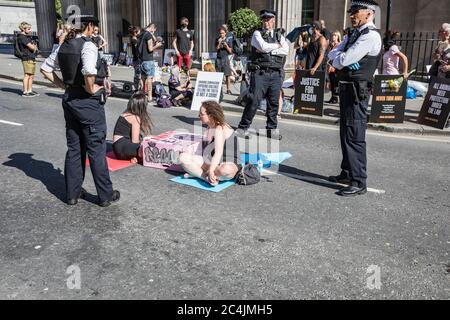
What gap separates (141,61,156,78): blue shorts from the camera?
1121cm

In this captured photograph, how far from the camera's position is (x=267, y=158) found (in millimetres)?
6602

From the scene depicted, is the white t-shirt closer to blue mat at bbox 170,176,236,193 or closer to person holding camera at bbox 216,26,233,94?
person holding camera at bbox 216,26,233,94

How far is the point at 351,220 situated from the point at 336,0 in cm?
1601

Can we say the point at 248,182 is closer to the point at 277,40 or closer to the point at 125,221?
the point at 125,221

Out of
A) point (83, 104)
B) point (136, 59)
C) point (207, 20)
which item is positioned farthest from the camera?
point (207, 20)

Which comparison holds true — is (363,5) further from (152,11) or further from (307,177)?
(152,11)

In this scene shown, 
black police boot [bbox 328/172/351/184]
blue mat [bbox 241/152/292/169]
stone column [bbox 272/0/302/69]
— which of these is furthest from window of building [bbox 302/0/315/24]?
black police boot [bbox 328/172/351/184]

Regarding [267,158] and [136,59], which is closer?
[267,158]

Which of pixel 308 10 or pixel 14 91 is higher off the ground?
pixel 308 10

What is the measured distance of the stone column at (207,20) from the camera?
58.0 feet

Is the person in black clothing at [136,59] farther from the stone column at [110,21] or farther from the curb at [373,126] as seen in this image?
the stone column at [110,21]

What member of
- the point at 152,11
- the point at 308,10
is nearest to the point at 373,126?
the point at 308,10

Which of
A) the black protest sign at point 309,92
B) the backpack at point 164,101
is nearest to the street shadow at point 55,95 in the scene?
the backpack at point 164,101

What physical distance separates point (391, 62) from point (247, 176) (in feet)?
20.6
